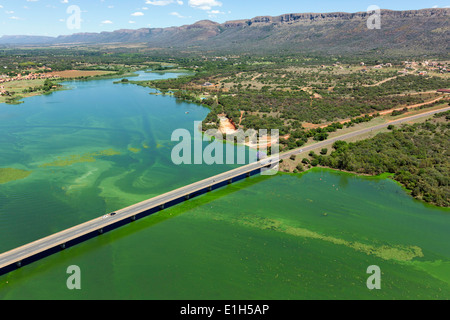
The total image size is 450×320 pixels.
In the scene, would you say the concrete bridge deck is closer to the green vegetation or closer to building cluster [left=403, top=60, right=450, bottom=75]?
the green vegetation

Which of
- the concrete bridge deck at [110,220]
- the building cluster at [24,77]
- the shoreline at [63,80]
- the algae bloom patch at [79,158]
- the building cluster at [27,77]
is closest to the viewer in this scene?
the concrete bridge deck at [110,220]

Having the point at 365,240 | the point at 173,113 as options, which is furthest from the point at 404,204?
the point at 173,113

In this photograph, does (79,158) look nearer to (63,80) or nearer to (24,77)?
(63,80)

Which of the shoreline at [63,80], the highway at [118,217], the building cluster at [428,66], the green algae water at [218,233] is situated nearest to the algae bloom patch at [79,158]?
the green algae water at [218,233]

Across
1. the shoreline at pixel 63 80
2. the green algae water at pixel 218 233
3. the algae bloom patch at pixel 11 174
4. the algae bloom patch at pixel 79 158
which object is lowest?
the green algae water at pixel 218 233

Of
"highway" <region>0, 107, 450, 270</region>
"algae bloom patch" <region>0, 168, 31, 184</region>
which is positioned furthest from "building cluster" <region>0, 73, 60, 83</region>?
"highway" <region>0, 107, 450, 270</region>

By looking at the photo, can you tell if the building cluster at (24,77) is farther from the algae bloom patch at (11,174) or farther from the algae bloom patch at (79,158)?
the algae bloom patch at (11,174)
